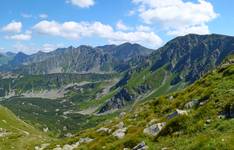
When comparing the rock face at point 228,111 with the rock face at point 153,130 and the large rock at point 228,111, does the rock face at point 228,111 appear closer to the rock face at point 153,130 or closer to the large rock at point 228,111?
the large rock at point 228,111

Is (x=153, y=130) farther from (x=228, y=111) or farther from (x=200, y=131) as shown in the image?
(x=228, y=111)

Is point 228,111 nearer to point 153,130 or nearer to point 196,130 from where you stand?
point 196,130

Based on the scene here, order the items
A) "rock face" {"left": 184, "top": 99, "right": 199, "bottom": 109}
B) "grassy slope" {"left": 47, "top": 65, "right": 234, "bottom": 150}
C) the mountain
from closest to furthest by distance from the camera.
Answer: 1. "grassy slope" {"left": 47, "top": 65, "right": 234, "bottom": 150}
2. the mountain
3. "rock face" {"left": 184, "top": 99, "right": 199, "bottom": 109}

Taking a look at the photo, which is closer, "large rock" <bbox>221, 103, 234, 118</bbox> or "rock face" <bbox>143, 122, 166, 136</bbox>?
"large rock" <bbox>221, 103, 234, 118</bbox>

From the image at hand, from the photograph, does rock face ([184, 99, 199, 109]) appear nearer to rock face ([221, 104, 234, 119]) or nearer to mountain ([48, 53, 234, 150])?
mountain ([48, 53, 234, 150])

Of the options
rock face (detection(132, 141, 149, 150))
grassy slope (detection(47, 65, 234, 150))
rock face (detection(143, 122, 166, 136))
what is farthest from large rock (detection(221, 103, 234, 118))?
rock face (detection(143, 122, 166, 136))

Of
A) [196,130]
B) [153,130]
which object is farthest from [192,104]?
[196,130]

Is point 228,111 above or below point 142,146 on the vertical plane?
above

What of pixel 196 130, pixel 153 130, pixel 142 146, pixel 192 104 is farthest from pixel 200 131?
pixel 192 104

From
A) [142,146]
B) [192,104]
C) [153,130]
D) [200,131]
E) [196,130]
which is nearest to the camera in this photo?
[200,131]

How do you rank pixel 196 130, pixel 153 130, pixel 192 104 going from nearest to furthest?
pixel 196 130 → pixel 153 130 → pixel 192 104

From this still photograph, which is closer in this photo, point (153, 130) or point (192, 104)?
point (153, 130)

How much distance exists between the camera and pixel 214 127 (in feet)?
86.0

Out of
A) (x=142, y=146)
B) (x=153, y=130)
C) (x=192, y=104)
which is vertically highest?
(x=192, y=104)
